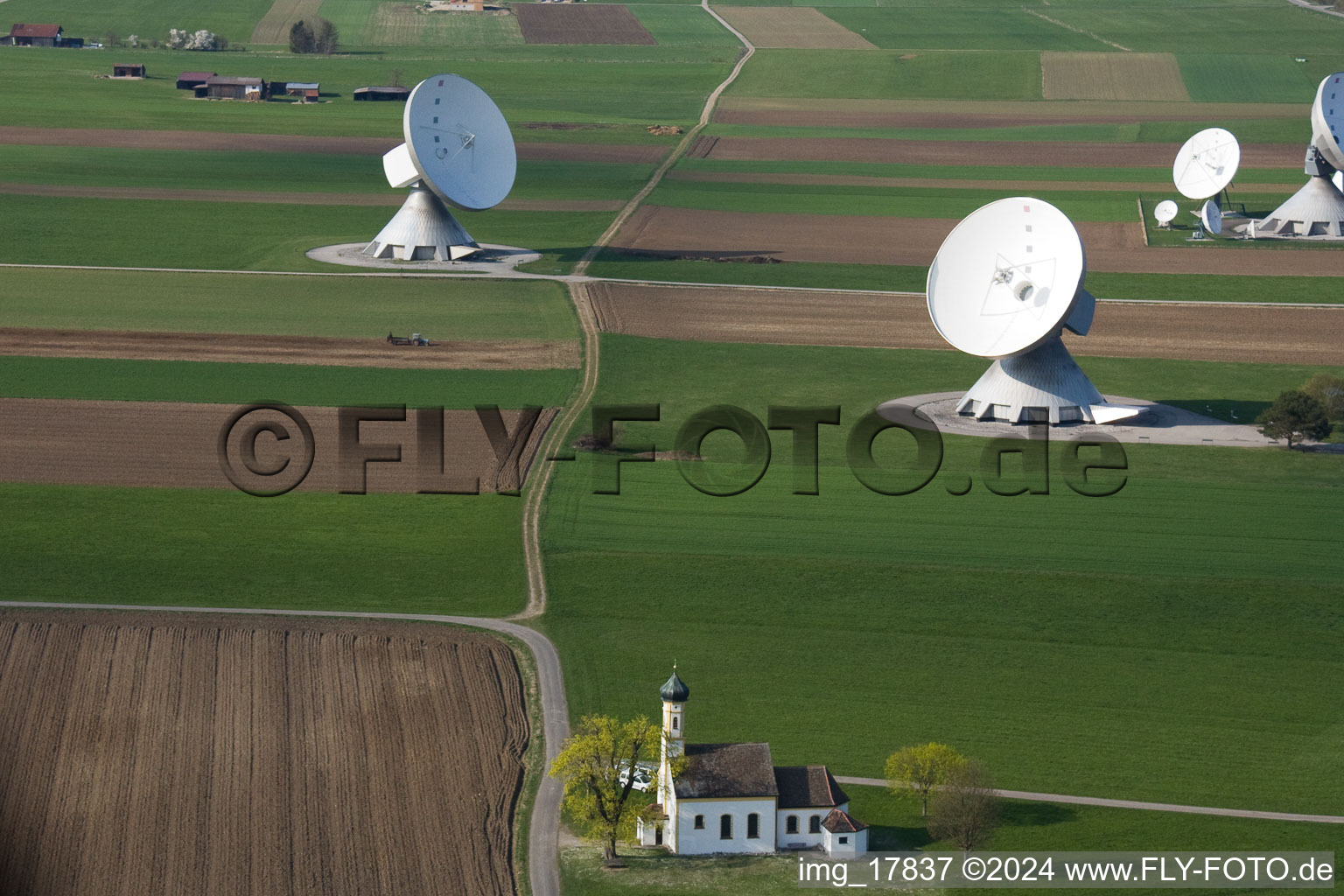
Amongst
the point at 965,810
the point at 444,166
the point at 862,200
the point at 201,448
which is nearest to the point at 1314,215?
the point at 862,200

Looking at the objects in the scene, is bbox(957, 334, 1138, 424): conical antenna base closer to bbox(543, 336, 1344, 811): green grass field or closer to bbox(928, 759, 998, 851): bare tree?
bbox(543, 336, 1344, 811): green grass field

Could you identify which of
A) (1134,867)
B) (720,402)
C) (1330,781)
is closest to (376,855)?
(1134,867)

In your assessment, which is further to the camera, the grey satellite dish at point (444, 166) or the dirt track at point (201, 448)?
the grey satellite dish at point (444, 166)

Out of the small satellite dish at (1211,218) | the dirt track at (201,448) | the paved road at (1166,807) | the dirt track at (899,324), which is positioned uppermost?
the small satellite dish at (1211,218)

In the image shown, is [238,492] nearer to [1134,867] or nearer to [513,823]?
[513,823]

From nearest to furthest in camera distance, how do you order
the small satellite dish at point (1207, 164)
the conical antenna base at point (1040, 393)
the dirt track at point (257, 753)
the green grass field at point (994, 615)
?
1. the dirt track at point (257, 753)
2. the green grass field at point (994, 615)
3. the conical antenna base at point (1040, 393)
4. the small satellite dish at point (1207, 164)

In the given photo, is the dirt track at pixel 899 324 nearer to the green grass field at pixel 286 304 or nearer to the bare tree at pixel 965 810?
the green grass field at pixel 286 304

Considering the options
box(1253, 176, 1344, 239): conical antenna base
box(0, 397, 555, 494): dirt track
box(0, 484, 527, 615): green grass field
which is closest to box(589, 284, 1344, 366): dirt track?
box(0, 397, 555, 494): dirt track

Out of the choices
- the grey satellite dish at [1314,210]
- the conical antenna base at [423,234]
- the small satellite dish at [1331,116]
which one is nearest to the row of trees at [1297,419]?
the small satellite dish at [1331,116]
